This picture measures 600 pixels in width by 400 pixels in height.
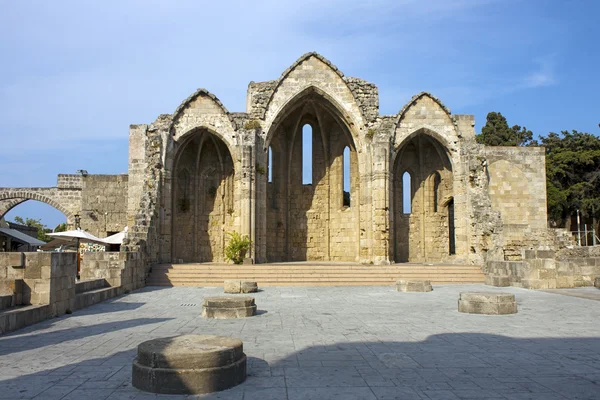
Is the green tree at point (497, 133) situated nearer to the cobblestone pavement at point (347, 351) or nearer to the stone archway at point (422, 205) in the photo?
the stone archway at point (422, 205)

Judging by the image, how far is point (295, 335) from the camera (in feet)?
24.9

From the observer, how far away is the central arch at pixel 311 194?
80.4 ft

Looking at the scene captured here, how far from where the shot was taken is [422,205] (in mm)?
24734

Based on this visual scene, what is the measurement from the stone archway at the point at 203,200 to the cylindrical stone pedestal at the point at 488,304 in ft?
49.4

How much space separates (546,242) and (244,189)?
1397 centimetres

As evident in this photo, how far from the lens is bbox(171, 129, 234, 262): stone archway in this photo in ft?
78.6

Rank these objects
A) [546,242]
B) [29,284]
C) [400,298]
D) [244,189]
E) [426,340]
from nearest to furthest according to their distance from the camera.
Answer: [426,340]
[29,284]
[400,298]
[244,189]
[546,242]

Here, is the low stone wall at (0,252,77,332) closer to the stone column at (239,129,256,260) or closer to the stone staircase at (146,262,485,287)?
the stone staircase at (146,262,485,287)

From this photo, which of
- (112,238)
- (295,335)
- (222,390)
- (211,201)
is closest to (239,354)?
(222,390)

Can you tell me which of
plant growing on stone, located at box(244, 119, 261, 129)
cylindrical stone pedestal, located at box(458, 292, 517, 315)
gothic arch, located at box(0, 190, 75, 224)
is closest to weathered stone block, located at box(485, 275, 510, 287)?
Answer: cylindrical stone pedestal, located at box(458, 292, 517, 315)

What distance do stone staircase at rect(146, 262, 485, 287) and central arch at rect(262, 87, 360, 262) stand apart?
5.82 meters

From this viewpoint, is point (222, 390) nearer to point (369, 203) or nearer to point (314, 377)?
point (314, 377)

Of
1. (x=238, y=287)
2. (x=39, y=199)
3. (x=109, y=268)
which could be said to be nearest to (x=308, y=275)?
(x=238, y=287)

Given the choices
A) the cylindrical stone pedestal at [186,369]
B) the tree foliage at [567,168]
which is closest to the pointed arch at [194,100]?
the cylindrical stone pedestal at [186,369]
